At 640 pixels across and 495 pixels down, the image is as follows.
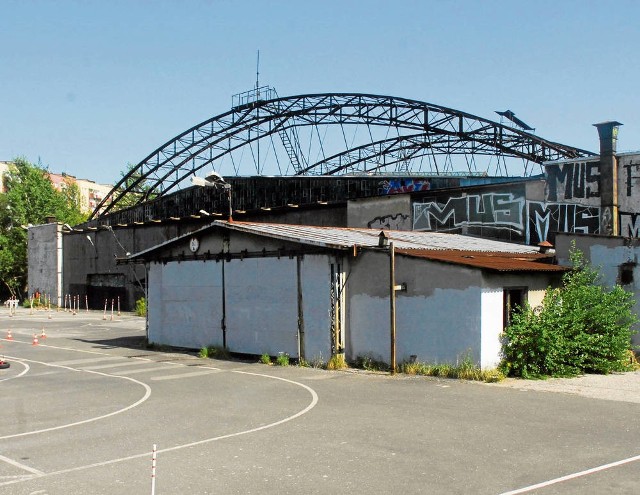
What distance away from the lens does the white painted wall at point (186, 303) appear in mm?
24594

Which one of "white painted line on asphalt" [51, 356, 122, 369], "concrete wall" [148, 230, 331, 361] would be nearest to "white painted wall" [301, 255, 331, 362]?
"concrete wall" [148, 230, 331, 361]

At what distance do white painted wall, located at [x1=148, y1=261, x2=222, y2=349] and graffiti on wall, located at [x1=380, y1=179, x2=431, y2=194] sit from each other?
19.7 meters

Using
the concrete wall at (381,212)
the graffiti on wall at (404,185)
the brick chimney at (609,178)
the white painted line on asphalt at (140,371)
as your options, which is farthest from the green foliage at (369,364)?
the graffiti on wall at (404,185)

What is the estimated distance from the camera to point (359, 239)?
76.1 ft

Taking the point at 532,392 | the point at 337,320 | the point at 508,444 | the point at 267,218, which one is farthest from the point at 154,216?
the point at 508,444

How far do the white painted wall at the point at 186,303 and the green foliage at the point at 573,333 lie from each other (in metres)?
10.6

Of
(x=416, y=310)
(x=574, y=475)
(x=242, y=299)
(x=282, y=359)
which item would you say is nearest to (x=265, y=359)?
(x=282, y=359)

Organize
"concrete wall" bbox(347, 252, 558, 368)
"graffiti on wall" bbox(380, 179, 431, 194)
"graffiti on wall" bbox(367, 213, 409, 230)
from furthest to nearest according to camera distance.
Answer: "graffiti on wall" bbox(380, 179, 431, 194)
"graffiti on wall" bbox(367, 213, 409, 230)
"concrete wall" bbox(347, 252, 558, 368)

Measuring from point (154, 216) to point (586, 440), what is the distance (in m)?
46.9

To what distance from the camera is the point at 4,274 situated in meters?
68.6

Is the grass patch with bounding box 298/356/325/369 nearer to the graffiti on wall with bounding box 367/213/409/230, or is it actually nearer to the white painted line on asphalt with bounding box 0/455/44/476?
the white painted line on asphalt with bounding box 0/455/44/476

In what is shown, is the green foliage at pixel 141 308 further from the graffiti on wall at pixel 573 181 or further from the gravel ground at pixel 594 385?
the gravel ground at pixel 594 385

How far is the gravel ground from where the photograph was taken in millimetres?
15289

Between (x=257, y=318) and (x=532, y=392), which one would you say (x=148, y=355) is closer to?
(x=257, y=318)
